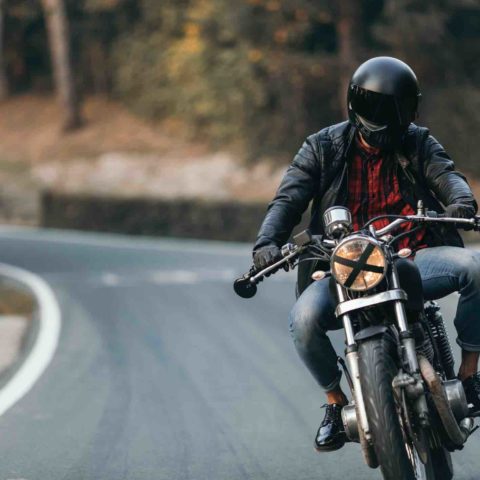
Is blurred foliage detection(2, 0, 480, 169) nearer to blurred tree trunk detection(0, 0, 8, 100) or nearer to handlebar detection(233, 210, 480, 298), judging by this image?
blurred tree trunk detection(0, 0, 8, 100)

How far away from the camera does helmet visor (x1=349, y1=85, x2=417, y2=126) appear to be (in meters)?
5.96

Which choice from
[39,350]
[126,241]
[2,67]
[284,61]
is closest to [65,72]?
[2,67]

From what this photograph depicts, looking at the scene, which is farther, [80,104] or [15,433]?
[80,104]

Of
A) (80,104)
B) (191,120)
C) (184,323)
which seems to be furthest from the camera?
(80,104)

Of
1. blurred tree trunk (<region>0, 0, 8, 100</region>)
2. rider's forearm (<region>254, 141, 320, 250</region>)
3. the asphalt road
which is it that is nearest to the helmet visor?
rider's forearm (<region>254, 141, 320, 250</region>)

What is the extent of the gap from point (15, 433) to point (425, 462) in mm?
3360

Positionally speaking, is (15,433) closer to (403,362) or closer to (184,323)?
(403,362)

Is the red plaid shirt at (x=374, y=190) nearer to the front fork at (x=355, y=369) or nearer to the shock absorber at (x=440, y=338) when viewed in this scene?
the shock absorber at (x=440, y=338)

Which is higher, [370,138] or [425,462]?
[370,138]

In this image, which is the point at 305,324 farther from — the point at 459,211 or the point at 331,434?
the point at 459,211

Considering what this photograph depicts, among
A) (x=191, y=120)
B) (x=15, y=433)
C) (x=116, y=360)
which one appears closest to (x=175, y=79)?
(x=191, y=120)

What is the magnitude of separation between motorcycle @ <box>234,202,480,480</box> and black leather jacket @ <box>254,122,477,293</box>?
1.34ft

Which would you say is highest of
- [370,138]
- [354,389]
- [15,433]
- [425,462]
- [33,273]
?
[370,138]

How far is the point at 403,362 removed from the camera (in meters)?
5.45
